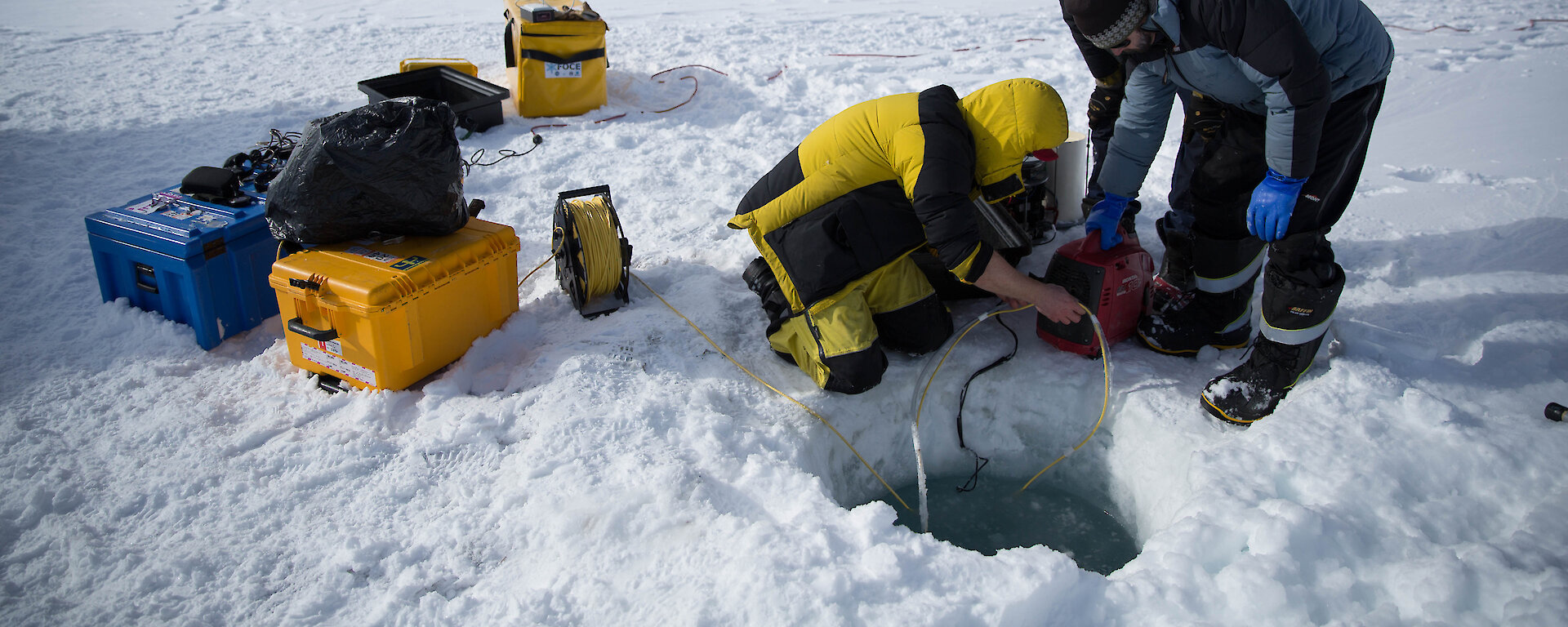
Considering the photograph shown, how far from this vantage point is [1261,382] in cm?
261

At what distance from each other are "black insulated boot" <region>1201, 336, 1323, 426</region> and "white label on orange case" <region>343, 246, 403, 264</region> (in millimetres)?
2691

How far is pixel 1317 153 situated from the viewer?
241 centimetres

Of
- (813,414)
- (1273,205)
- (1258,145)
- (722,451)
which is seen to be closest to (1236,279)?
(1258,145)

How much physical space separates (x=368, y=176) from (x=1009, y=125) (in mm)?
2045

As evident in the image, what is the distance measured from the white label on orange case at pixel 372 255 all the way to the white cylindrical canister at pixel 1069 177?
266 centimetres

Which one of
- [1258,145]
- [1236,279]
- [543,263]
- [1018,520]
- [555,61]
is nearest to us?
[1258,145]

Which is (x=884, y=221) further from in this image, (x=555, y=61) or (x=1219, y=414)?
(x=555, y=61)

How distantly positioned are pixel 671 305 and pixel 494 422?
935mm

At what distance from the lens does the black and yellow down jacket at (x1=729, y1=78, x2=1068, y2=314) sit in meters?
2.49

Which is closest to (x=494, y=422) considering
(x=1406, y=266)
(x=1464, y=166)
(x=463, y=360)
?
(x=463, y=360)

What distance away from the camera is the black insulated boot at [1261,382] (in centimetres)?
257

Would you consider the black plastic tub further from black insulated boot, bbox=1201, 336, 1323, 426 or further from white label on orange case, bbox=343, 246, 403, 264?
black insulated boot, bbox=1201, 336, 1323, 426

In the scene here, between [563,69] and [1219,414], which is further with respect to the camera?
[563,69]

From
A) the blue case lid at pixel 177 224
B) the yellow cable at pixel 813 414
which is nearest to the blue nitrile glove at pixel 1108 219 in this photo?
the yellow cable at pixel 813 414
